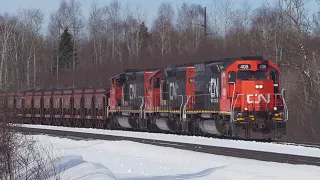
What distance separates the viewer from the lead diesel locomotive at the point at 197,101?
20016 millimetres

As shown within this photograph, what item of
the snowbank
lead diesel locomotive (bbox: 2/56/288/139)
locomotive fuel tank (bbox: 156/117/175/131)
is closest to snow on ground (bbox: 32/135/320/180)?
the snowbank

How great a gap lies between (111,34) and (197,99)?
54141 millimetres

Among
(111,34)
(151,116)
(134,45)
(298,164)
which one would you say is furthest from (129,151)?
(111,34)

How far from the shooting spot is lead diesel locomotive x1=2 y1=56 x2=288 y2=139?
20.0 meters

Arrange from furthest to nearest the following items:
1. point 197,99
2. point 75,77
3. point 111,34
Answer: point 111,34, point 75,77, point 197,99

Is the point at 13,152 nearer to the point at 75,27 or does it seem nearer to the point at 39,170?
the point at 39,170

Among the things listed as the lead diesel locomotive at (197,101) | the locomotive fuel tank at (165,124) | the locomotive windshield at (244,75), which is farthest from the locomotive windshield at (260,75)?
the locomotive fuel tank at (165,124)

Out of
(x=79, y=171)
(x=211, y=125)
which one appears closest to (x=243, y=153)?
(x=79, y=171)

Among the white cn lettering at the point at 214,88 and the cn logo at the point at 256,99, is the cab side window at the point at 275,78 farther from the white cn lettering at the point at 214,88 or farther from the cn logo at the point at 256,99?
the white cn lettering at the point at 214,88

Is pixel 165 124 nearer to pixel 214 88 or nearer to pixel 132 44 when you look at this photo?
pixel 214 88

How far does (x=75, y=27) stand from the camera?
3063 inches

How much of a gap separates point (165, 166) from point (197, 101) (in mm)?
8899

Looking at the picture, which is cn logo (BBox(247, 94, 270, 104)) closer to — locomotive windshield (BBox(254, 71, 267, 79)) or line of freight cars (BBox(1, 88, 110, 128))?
locomotive windshield (BBox(254, 71, 267, 79))

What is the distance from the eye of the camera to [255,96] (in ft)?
66.5
